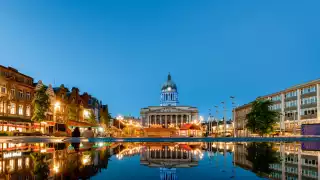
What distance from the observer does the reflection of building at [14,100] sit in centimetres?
6041

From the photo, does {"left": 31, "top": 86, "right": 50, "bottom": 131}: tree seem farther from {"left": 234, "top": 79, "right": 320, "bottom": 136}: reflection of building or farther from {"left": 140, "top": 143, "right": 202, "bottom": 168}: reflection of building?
{"left": 234, "top": 79, "right": 320, "bottom": 136}: reflection of building

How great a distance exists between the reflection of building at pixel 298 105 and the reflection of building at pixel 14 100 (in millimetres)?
66894

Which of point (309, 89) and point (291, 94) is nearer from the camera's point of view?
point (309, 89)

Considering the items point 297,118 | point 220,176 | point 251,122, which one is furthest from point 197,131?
point 220,176

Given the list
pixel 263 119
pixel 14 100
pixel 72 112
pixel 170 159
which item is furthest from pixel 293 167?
pixel 72 112

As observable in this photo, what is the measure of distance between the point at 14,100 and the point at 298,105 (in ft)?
245

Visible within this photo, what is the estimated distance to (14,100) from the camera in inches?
2515

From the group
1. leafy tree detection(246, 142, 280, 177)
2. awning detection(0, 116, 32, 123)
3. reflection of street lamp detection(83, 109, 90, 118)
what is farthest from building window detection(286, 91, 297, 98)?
leafy tree detection(246, 142, 280, 177)

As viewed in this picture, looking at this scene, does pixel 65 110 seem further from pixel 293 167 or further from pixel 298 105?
pixel 293 167

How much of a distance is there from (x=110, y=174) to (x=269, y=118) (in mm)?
71543

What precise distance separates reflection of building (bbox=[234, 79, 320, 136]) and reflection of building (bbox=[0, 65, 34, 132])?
219ft

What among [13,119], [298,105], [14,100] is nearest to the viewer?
[13,119]

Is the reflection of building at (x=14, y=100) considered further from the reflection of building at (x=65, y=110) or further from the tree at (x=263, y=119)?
the tree at (x=263, y=119)

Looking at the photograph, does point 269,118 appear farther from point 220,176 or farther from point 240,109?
point 240,109
